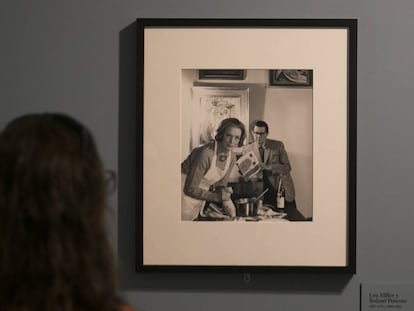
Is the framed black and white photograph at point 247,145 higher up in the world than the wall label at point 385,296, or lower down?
higher up

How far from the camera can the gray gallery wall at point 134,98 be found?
6.02ft

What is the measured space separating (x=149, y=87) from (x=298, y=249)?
21.0 inches

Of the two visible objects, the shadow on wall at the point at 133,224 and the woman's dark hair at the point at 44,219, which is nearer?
the woman's dark hair at the point at 44,219

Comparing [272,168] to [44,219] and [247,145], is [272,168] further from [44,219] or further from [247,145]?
[44,219]

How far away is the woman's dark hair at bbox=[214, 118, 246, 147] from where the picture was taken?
5.97 feet

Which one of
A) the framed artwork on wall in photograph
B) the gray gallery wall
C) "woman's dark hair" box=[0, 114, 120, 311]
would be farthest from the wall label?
"woman's dark hair" box=[0, 114, 120, 311]

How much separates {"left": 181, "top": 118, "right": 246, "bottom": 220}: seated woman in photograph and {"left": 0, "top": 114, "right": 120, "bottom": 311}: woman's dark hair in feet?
2.99

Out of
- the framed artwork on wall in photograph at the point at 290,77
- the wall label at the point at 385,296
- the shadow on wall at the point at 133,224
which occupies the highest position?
the framed artwork on wall in photograph at the point at 290,77

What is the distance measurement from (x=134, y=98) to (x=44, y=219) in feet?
3.19

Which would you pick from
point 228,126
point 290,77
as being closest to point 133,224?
point 228,126

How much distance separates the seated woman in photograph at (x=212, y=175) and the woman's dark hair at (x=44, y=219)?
911 mm

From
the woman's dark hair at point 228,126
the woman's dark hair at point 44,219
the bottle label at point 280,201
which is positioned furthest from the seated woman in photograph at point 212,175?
the woman's dark hair at point 44,219

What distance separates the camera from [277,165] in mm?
1814

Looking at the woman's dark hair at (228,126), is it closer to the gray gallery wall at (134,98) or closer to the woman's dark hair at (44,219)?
the gray gallery wall at (134,98)
